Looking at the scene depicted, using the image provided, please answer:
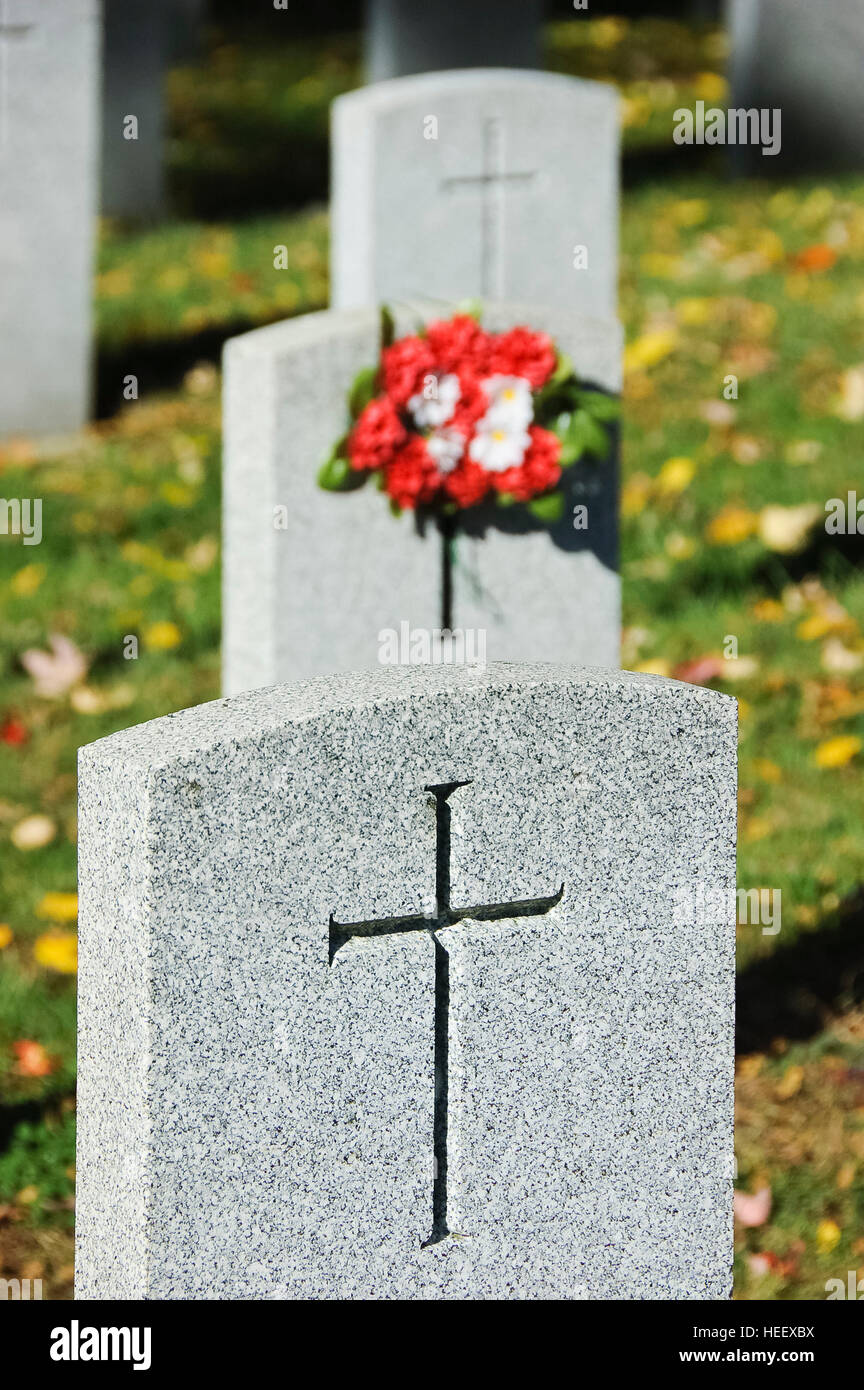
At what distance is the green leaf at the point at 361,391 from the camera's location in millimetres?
3738

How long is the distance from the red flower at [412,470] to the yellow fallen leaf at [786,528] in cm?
207

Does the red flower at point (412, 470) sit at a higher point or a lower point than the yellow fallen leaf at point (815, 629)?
higher

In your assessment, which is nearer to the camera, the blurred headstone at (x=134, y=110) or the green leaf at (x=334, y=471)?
the green leaf at (x=334, y=471)

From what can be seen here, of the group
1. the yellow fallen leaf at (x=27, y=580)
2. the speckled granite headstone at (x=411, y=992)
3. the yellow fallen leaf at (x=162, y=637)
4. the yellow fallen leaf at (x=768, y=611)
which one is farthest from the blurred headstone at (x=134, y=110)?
the speckled granite headstone at (x=411, y=992)

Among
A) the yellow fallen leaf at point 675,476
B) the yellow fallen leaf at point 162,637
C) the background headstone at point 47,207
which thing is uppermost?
the background headstone at point 47,207

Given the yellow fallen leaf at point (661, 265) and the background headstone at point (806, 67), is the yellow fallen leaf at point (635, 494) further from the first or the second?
the background headstone at point (806, 67)

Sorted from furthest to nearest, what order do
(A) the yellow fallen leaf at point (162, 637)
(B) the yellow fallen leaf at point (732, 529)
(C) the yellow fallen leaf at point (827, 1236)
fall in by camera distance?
(B) the yellow fallen leaf at point (732, 529)
(A) the yellow fallen leaf at point (162, 637)
(C) the yellow fallen leaf at point (827, 1236)

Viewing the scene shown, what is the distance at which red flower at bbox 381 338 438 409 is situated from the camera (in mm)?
3756

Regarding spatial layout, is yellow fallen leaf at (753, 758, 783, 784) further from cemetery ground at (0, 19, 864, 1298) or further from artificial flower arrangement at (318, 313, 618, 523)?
artificial flower arrangement at (318, 313, 618, 523)

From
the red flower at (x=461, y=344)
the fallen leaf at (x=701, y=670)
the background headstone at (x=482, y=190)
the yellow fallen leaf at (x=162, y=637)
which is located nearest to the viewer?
the red flower at (x=461, y=344)

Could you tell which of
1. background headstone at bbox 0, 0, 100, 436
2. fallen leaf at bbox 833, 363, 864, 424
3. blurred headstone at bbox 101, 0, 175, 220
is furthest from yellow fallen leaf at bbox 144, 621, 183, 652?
blurred headstone at bbox 101, 0, 175, 220

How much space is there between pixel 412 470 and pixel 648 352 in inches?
137

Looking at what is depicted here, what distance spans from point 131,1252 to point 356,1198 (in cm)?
26
